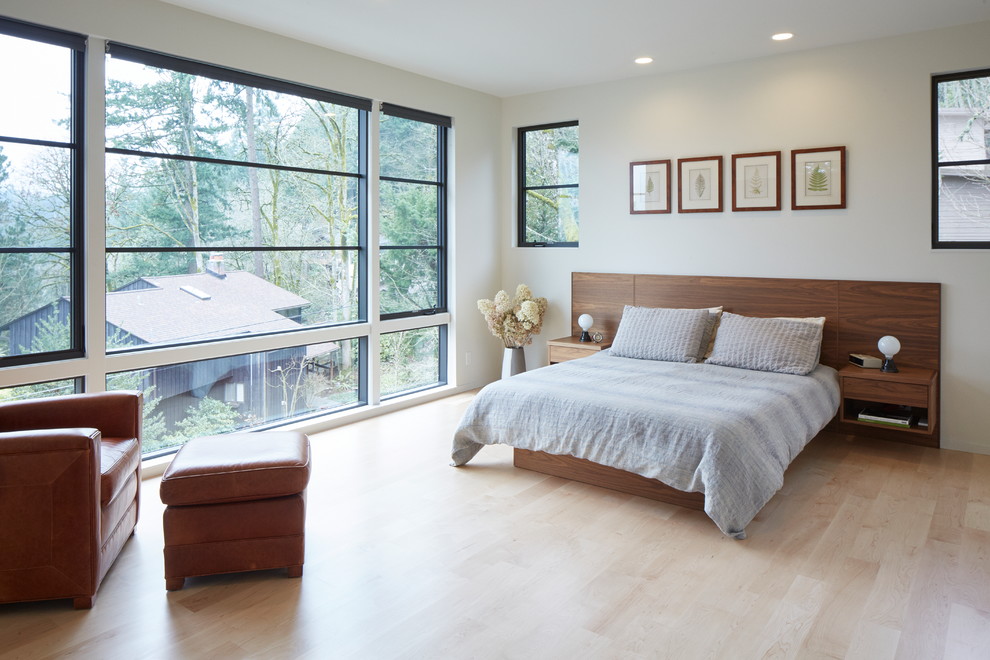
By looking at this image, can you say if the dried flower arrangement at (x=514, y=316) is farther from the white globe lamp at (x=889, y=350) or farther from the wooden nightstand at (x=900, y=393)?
the white globe lamp at (x=889, y=350)

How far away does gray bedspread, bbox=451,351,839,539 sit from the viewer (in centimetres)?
319

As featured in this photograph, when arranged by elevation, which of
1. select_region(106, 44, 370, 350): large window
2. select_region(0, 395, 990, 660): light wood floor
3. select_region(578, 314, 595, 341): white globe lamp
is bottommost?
select_region(0, 395, 990, 660): light wood floor

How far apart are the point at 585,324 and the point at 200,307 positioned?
2921 millimetres

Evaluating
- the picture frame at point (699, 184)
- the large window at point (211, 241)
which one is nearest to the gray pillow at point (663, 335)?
the picture frame at point (699, 184)

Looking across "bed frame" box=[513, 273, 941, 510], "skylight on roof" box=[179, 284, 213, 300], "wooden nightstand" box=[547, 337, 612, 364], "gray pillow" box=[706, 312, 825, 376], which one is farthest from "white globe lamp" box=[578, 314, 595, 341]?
"skylight on roof" box=[179, 284, 213, 300]

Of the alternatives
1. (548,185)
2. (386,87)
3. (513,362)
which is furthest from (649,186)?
(386,87)

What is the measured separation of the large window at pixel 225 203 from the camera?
3938 millimetres

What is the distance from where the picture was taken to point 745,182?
514 centimetres

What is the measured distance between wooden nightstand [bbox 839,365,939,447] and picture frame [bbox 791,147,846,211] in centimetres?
115

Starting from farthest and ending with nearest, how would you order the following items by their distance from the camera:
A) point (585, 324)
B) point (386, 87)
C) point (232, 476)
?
point (585, 324)
point (386, 87)
point (232, 476)

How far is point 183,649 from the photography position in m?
2.27

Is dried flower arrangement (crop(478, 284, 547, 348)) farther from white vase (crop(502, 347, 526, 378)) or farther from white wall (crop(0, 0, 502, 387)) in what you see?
white wall (crop(0, 0, 502, 387))

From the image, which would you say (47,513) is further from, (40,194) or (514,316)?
(514,316)

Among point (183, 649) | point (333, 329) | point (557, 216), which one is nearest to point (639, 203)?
point (557, 216)
